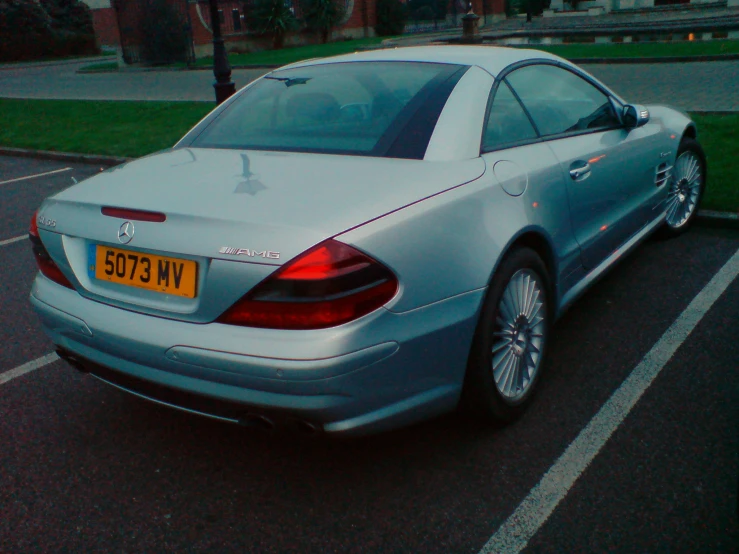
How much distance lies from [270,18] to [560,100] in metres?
31.1

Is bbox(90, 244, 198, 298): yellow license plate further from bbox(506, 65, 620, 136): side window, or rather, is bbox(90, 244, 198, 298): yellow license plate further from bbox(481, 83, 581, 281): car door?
bbox(506, 65, 620, 136): side window

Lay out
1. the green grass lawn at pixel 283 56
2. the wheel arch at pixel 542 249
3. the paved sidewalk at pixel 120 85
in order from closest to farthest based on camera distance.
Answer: the wheel arch at pixel 542 249
the paved sidewalk at pixel 120 85
the green grass lawn at pixel 283 56

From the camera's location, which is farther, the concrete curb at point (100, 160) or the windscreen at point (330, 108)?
the concrete curb at point (100, 160)

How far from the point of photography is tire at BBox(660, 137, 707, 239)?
5.23m

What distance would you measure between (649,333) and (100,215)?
2783 millimetres

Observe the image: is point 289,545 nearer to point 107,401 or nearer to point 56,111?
point 107,401

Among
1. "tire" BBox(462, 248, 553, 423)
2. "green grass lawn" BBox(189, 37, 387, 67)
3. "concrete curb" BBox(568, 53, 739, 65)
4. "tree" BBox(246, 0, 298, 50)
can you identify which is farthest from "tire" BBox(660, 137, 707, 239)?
"tree" BBox(246, 0, 298, 50)

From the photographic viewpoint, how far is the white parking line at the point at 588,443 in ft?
8.39

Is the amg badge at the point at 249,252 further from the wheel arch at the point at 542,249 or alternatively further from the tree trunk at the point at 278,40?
the tree trunk at the point at 278,40

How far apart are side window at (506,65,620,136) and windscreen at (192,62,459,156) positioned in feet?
1.57

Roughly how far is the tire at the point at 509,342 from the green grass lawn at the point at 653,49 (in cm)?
1502

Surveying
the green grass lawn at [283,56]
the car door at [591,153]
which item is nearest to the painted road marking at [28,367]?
the car door at [591,153]

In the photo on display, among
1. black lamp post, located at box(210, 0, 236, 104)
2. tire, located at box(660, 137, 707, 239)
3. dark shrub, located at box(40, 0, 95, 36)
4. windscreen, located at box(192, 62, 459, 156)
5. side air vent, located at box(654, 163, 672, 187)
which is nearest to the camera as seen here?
windscreen, located at box(192, 62, 459, 156)

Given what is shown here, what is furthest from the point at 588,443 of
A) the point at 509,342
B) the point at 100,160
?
the point at 100,160
